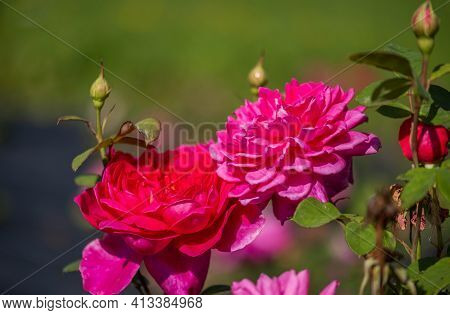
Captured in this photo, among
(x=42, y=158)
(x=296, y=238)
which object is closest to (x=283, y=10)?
(x=42, y=158)

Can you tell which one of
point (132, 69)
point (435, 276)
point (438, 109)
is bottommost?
point (435, 276)

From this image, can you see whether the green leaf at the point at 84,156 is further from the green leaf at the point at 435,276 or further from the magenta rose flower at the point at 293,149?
the green leaf at the point at 435,276

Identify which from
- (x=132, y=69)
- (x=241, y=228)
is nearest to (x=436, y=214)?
(x=241, y=228)

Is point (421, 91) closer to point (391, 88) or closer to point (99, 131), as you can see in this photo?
point (391, 88)

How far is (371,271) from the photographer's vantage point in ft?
1.10

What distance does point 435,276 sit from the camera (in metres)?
0.39

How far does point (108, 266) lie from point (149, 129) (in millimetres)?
93

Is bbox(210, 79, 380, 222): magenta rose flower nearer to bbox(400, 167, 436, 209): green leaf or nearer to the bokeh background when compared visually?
bbox(400, 167, 436, 209): green leaf

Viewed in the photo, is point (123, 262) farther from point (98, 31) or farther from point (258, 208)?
point (98, 31)

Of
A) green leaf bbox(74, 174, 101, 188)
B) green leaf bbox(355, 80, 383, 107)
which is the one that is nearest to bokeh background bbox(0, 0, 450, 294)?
green leaf bbox(74, 174, 101, 188)

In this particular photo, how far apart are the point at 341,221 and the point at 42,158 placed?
1.54 m

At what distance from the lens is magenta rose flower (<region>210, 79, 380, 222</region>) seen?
0.44 meters

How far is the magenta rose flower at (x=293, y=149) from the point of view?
0.44 metres

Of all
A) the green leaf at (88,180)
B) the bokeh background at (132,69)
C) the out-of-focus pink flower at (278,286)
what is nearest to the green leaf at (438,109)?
the out-of-focus pink flower at (278,286)
